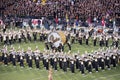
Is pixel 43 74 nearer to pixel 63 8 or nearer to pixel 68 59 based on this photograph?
pixel 68 59

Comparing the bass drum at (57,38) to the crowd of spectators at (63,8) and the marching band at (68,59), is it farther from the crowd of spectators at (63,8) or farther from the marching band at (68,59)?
the crowd of spectators at (63,8)

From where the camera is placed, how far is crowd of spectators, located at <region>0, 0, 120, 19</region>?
38.0 m

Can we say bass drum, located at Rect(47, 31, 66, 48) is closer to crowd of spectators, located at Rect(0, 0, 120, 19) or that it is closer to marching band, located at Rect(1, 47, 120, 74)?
marching band, located at Rect(1, 47, 120, 74)

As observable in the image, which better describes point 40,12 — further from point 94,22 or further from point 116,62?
point 116,62

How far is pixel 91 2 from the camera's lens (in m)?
39.8

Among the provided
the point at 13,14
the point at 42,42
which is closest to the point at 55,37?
the point at 42,42

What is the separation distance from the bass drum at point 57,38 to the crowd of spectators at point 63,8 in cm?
783

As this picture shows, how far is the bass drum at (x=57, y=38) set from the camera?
30.3 metres

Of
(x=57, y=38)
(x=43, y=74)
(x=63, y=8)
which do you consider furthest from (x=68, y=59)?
(x=63, y=8)

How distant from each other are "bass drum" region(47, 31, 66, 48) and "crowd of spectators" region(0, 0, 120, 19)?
7835 millimetres

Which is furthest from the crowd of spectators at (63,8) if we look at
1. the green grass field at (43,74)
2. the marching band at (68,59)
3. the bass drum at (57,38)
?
the green grass field at (43,74)

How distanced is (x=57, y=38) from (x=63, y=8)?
11.3 meters

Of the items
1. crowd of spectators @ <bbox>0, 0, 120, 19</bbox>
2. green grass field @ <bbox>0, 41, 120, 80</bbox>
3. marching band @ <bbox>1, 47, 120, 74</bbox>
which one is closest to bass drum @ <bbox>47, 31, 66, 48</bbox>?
marching band @ <bbox>1, 47, 120, 74</bbox>

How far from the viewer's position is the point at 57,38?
3052cm
